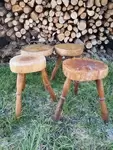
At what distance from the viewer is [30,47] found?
266 centimetres

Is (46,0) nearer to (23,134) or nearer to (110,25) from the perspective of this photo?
(110,25)

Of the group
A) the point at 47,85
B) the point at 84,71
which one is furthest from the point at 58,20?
the point at 84,71

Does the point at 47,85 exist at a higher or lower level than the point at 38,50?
lower

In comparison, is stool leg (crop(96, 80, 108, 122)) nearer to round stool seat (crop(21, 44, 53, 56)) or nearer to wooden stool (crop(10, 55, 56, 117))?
wooden stool (crop(10, 55, 56, 117))

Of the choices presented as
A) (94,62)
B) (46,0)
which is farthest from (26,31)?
(94,62)

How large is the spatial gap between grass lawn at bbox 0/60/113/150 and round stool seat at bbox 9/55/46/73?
14.8 inches

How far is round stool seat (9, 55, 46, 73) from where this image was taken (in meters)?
2.12

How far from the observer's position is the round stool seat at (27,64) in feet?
6.95

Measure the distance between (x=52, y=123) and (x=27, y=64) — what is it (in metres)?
0.49

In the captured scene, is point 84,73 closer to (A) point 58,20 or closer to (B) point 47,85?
(B) point 47,85

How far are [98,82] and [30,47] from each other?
2.79 ft

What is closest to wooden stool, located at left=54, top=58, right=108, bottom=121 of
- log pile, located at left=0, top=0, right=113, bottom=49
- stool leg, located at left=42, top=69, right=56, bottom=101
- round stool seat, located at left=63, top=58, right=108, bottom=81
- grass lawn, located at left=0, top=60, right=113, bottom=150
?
round stool seat, located at left=63, top=58, right=108, bottom=81

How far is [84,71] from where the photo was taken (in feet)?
6.56

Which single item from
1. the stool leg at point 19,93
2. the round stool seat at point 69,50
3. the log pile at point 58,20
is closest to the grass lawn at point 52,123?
the stool leg at point 19,93
